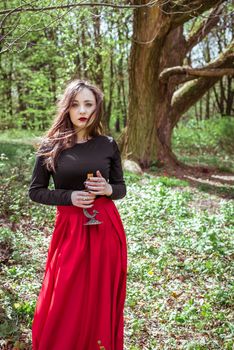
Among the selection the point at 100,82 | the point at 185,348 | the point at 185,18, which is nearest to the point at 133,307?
the point at 185,348

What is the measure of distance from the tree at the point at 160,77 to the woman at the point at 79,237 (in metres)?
7.43

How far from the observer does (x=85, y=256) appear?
2.88 metres

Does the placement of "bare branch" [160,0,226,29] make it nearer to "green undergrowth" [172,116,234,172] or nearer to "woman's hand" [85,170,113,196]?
"green undergrowth" [172,116,234,172]

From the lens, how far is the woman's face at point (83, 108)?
9.51 feet

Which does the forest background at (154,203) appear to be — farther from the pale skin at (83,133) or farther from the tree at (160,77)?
the pale skin at (83,133)

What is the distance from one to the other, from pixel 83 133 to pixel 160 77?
8.85 m

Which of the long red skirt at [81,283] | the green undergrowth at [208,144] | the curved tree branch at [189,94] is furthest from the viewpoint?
the green undergrowth at [208,144]

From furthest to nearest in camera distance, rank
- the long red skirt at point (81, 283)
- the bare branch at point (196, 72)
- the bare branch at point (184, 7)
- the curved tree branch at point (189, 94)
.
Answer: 1. the curved tree branch at point (189, 94)
2. the bare branch at point (196, 72)
3. the bare branch at point (184, 7)
4. the long red skirt at point (81, 283)

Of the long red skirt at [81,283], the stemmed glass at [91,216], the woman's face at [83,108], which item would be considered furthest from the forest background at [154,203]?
the stemmed glass at [91,216]

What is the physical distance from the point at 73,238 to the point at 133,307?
192 centimetres

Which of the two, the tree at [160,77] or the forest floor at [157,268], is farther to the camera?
the tree at [160,77]

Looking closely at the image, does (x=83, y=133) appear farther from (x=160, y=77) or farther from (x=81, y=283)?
A: (x=160, y=77)

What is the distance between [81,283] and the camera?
287 centimetres

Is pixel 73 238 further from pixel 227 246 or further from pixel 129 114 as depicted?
pixel 129 114
